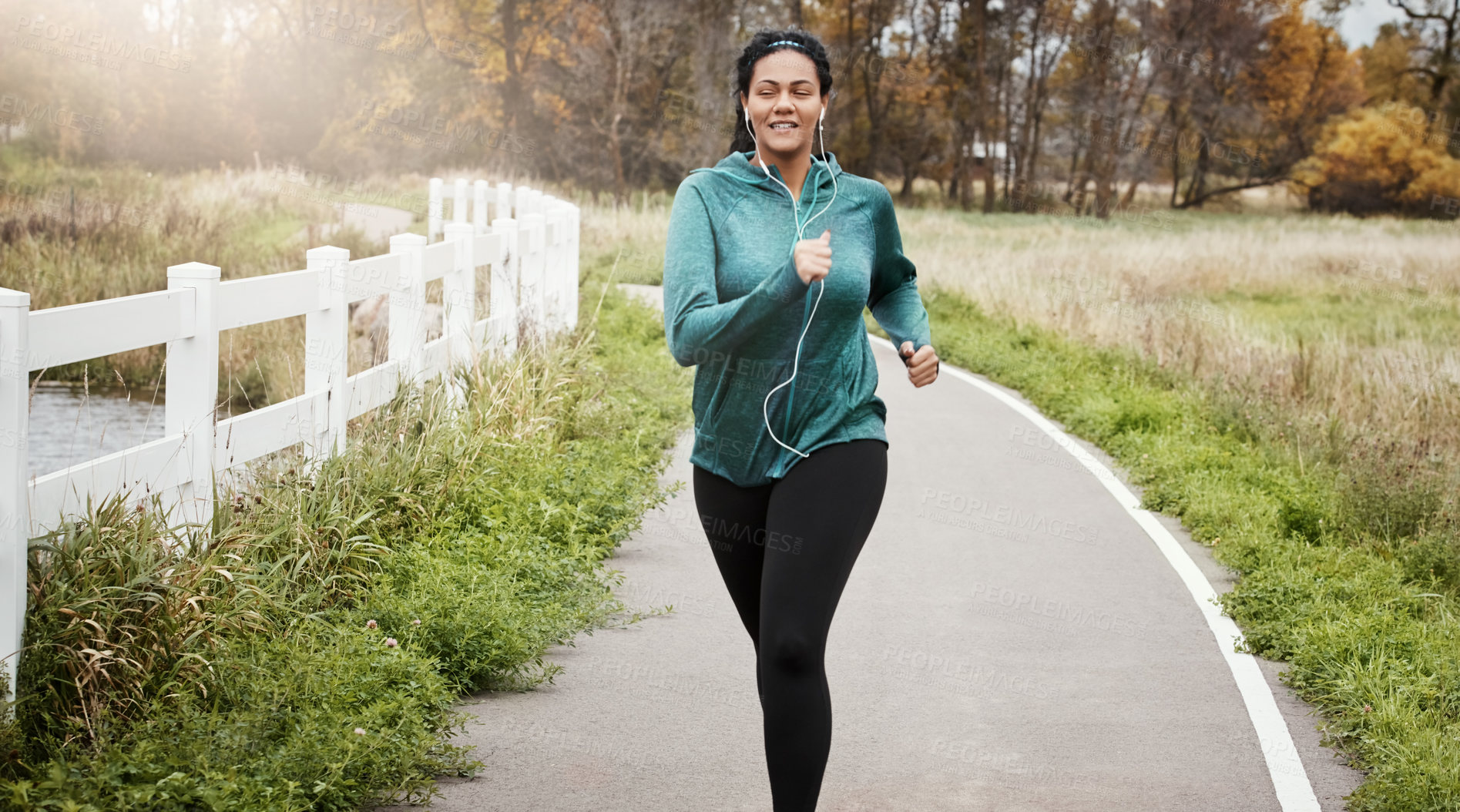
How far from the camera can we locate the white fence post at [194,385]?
4914 millimetres

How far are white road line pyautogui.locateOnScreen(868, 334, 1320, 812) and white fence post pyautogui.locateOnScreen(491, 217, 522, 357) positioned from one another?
437 centimetres

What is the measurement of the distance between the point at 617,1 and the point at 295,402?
3413 centimetres

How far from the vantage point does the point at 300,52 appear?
46.4m

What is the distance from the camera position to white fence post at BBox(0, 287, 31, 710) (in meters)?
3.78

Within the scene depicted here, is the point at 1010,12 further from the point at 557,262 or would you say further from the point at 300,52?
the point at 557,262

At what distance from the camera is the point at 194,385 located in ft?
16.3

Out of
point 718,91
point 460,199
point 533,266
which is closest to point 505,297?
point 533,266

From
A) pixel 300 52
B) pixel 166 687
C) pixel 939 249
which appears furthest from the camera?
pixel 300 52

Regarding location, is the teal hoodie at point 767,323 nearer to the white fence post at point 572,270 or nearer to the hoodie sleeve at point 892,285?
the hoodie sleeve at point 892,285

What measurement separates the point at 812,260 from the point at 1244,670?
3.65 m

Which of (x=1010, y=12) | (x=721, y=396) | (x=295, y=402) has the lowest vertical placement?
(x=295, y=402)

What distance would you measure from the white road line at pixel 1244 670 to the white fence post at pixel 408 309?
4275 millimetres

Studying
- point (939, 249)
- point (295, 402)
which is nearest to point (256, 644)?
point (295, 402)

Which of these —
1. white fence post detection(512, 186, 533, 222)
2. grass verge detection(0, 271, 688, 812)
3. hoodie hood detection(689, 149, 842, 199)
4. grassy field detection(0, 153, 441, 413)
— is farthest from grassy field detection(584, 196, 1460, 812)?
grassy field detection(0, 153, 441, 413)
